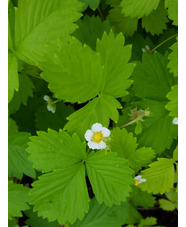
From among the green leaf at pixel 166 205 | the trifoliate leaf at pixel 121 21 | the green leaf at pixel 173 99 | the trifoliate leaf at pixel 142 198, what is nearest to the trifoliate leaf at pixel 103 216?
the trifoliate leaf at pixel 142 198

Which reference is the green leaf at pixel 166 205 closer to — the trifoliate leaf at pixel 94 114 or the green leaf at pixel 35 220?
the green leaf at pixel 35 220

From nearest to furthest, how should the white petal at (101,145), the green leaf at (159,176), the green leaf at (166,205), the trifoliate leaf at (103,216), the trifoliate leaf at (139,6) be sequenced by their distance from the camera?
the white petal at (101,145) < the trifoliate leaf at (139,6) < the green leaf at (159,176) < the trifoliate leaf at (103,216) < the green leaf at (166,205)

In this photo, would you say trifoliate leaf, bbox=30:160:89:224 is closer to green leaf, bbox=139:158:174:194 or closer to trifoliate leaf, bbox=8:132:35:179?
trifoliate leaf, bbox=8:132:35:179

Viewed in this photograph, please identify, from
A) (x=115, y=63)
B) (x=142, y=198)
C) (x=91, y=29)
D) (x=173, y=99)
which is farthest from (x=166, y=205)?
(x=91, y=29)

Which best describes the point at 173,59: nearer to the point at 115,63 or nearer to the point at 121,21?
the point at 115,63

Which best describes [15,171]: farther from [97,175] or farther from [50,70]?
[50,70]

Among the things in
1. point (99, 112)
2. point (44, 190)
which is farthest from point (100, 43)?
point (44, 190)

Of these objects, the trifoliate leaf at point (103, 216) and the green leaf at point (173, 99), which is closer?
the green leaf at point (173, 99)
